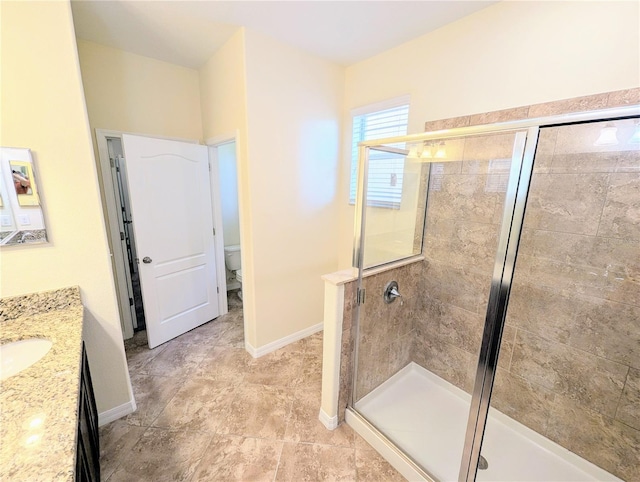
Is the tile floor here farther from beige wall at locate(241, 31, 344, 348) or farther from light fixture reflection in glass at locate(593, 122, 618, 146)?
light fixture reflection in glass at locate(593, 122, 618, 146)

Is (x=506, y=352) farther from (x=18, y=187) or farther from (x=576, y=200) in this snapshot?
(x=18, y=187)

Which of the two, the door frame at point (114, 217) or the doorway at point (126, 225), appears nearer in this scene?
the door frame at point (114, 217)

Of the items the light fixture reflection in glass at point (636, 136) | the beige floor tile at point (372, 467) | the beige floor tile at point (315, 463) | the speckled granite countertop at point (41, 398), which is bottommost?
the beige floor tile at point (372, 467)

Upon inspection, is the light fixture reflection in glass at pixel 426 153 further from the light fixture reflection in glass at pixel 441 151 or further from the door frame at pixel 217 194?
the door frame at pixel 217 194

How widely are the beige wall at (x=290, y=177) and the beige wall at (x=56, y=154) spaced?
1.00 meters

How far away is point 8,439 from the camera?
0.74 meters

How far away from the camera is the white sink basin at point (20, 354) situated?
1.17 metres

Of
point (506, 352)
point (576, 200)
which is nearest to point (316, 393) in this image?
point (506, 352)

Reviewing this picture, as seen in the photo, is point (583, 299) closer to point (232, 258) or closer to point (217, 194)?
point (217, 194)

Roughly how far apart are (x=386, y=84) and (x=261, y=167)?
4.20 feet

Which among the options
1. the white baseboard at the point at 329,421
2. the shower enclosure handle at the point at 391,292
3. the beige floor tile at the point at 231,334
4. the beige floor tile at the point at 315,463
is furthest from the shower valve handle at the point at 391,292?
the beige floor tile at the point at 231,334

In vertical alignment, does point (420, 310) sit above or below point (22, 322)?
below

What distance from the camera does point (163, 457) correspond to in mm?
1562

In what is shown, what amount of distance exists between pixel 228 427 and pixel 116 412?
30.2 inches
